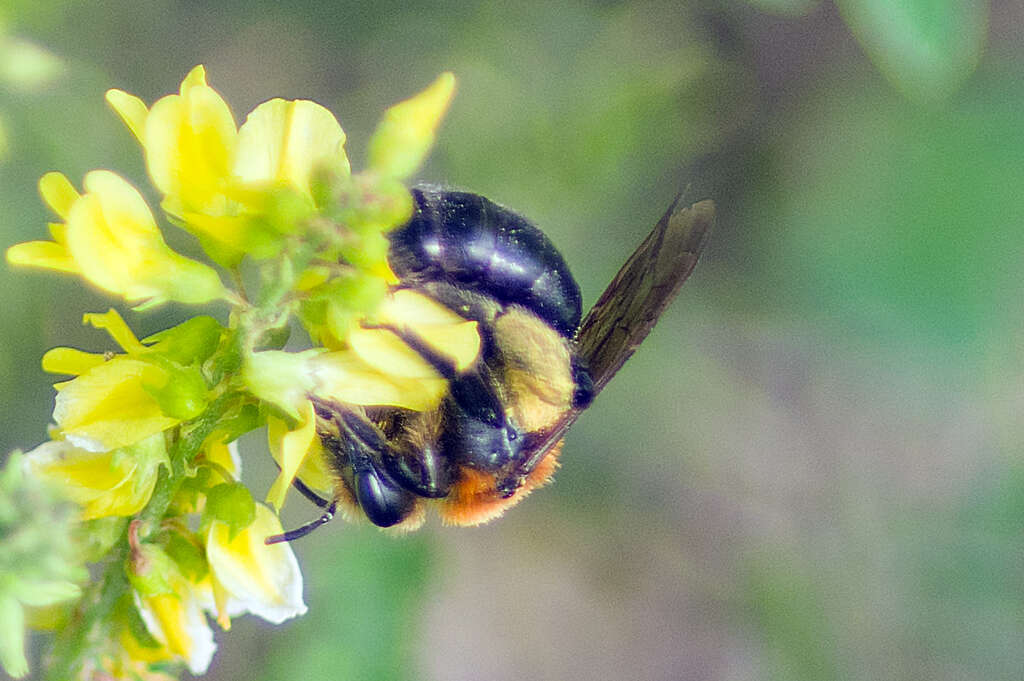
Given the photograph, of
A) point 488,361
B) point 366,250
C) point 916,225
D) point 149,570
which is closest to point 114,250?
point 366,250

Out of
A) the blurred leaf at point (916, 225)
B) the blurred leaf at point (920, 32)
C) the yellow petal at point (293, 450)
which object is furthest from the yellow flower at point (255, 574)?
the blurred leaf at point (916, 225)

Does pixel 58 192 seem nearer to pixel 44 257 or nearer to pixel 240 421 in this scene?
pixel 44 257

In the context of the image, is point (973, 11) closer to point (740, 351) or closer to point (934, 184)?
point (934, 184)

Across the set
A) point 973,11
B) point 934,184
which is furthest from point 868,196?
point 973,11

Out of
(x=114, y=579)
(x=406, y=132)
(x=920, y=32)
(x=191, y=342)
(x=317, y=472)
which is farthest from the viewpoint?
(x=920, y=32)

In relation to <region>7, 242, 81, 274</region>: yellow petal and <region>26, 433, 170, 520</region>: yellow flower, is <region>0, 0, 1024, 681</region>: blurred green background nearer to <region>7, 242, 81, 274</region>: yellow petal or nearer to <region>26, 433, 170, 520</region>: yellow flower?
<region>26, 433, 170, 520</region>: yellow flower

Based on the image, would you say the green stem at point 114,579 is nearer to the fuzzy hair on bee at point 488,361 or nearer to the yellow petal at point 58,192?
the fuzzy hair on bee at point 488,361

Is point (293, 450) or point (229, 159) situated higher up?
point (229, 159)
